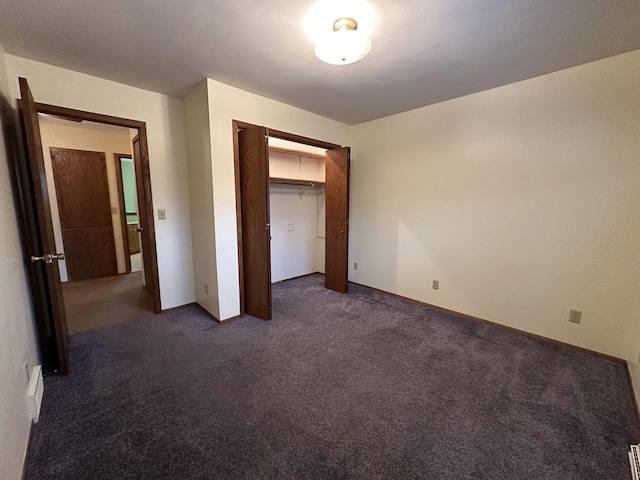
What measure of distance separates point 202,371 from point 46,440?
836 mm

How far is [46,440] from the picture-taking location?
1.41m

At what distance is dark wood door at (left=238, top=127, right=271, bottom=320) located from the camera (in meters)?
2.67

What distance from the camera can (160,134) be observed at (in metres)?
2.86

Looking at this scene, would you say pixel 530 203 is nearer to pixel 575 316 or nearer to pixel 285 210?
pixel 575 316

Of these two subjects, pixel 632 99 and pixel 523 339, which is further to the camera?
pixel 523 339

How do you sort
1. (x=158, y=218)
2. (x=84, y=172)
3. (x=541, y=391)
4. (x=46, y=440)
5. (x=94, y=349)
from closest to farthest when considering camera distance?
(x=46, y=440) → (x=541, y=391) → (x=94, y=349) → (x=158, y=218) → (x=84, y=172)

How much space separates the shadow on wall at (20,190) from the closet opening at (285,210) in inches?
64.0

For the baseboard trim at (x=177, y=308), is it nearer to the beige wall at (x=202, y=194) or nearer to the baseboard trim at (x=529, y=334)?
the beige wall at (x=202, y=194)

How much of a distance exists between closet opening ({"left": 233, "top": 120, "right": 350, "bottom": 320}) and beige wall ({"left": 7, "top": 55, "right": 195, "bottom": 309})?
805 millimetres

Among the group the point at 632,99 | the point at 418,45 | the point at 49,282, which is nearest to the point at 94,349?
the point at 49,282

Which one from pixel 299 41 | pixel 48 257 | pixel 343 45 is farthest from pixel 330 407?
pixel 299 41

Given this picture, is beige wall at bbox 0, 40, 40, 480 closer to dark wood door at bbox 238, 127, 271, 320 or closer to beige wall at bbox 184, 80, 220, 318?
beige wall at bbox 184, 80, 220, 318

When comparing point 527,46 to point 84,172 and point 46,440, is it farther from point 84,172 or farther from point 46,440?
point 84,172

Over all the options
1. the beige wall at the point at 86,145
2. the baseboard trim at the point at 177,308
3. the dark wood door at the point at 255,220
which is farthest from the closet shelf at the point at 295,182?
the beige wall at the point at 86,145
